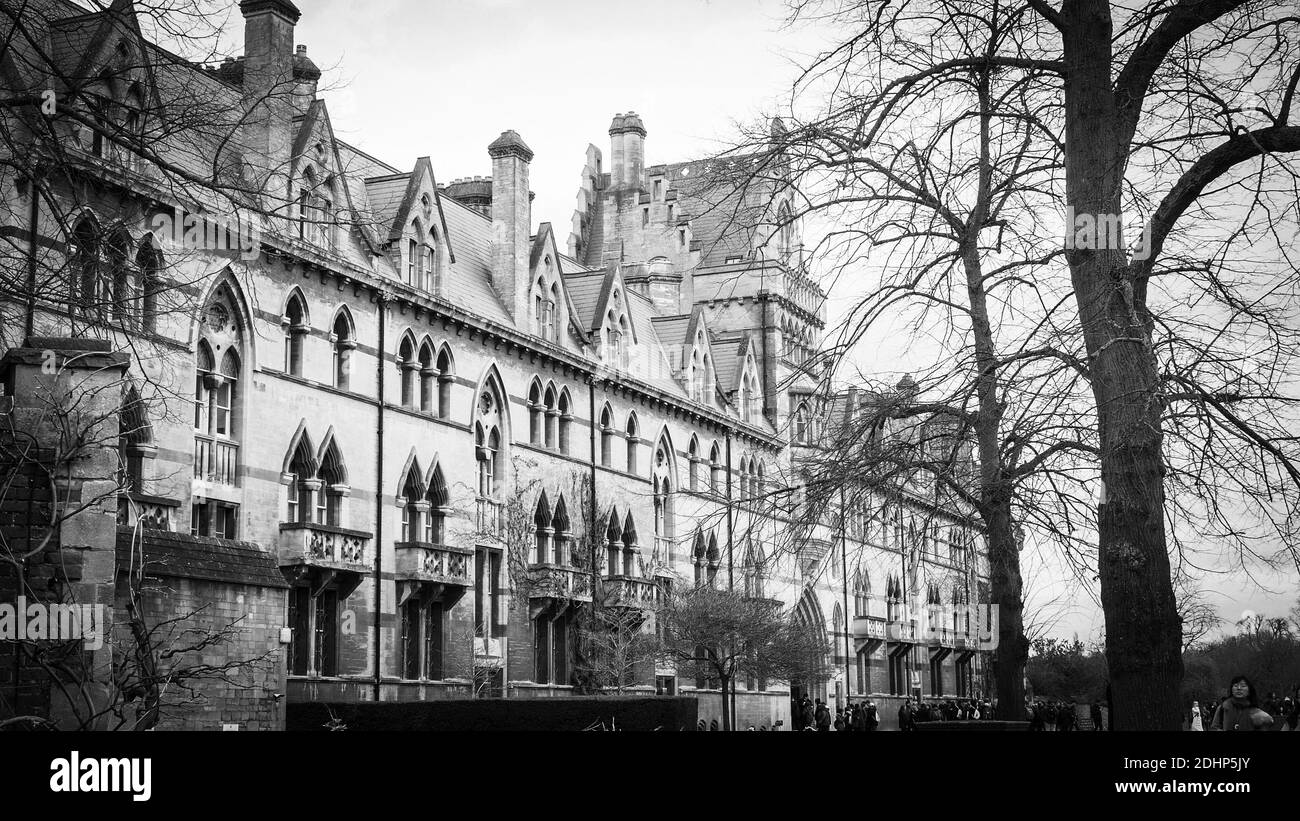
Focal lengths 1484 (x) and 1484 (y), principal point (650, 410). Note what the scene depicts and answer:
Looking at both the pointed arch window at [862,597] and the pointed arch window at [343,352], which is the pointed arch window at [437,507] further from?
the pointed arch window at [862,597]

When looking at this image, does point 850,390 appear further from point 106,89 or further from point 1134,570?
point 106,89

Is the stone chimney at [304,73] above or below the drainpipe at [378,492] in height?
above

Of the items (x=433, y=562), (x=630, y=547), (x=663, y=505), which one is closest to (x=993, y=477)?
(x=433, y=562)

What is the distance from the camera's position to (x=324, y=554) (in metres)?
31.1

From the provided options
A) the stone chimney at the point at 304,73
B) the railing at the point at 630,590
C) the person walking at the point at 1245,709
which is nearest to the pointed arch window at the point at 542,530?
the railing at the point at 630,590

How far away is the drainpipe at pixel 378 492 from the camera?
33.0m

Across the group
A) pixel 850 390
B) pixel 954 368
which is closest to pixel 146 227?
pixel 850 390

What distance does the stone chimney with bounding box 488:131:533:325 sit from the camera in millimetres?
40625

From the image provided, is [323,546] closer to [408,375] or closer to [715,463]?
[408,375]

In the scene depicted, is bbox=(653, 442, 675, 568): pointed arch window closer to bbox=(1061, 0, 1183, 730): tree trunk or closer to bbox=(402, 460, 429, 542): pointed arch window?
bbox=(402, 460, 429, 542): pointed arch window

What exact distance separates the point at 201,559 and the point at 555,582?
20691 millimetres

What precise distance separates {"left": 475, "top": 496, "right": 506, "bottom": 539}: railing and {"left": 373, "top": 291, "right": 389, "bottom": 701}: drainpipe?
402 cm

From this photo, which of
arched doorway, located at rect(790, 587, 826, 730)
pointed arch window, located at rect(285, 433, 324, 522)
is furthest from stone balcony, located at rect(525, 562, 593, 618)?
arched doorway, located at rect(790, 587, 826, 730)

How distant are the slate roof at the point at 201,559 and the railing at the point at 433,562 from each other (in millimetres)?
13054
